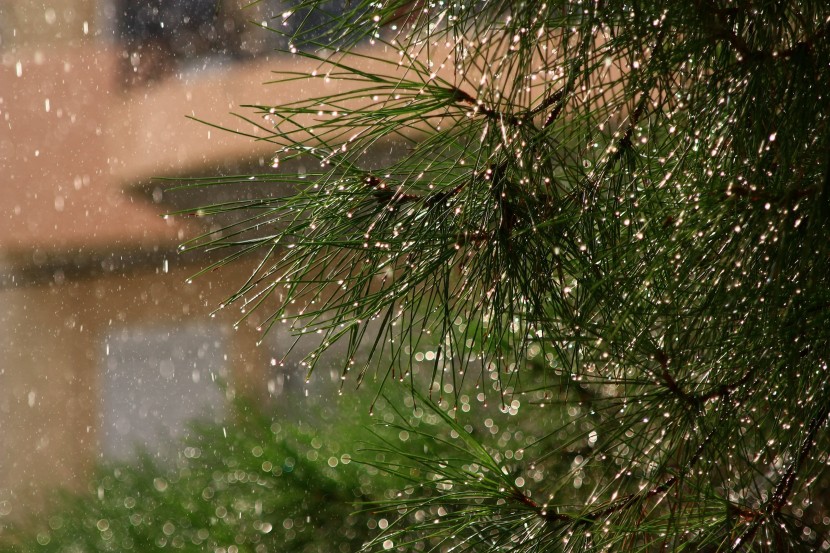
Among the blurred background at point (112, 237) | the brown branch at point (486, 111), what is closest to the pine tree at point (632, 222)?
the brown branch at point (486, 111)

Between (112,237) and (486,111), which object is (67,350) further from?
(486,111)

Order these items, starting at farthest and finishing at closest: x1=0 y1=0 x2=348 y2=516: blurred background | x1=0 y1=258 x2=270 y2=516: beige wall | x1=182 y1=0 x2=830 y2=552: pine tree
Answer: x1=0 y1=258 x2=270 y2=516: beige wall → x1=0 y1=0 x2=348 y2=516: blurred background → x1=182 y1=0 x2=830 y2=552: pine tree

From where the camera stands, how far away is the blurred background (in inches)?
98.0

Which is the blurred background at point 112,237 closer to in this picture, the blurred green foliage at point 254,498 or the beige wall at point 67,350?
the beige wall at point 67,350

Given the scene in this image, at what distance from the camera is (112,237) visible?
263 centimetres

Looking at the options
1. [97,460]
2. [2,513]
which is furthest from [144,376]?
[2,513]

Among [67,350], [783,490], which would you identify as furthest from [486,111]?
[67,350]

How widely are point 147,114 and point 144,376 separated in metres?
0.83

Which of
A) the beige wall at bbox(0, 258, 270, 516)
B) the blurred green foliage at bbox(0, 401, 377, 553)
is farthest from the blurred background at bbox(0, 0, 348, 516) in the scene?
the blurred green foliage at bbox(0, 401, 377, 553)

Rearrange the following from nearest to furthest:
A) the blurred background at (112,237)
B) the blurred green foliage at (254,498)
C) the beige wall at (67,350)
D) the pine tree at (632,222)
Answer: the pine tree at (632,222)
the blurred green foliage at (254,498)
the blurred background at (112,237)
the beige wall at (67,350)

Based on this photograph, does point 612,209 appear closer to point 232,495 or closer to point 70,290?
point 232,495

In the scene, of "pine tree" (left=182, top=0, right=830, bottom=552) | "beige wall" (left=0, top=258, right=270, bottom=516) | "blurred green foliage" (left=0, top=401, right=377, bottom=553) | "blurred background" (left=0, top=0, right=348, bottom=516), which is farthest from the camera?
"beige wall" (left=0, top=258, right=270, bottom=516)

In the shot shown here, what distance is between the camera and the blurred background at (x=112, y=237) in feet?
8.17

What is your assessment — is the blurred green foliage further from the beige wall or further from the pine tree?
the beige wall
